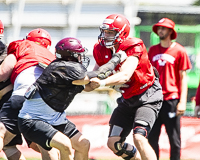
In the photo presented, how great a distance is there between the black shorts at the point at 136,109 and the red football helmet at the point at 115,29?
2.35 feet

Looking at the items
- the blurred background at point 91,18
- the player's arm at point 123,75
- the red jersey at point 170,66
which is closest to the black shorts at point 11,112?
the player's arm at point 123,75

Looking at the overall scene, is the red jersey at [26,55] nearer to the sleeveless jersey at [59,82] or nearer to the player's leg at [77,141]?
the sleeveless jersey at [59,82]

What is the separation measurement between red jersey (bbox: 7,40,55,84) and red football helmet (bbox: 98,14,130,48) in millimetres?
684

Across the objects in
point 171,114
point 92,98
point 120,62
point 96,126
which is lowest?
point 92,98

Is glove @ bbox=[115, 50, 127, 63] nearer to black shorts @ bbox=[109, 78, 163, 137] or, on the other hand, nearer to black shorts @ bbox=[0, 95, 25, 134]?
black shorts @ bbox=[109, 78, 163, 137]

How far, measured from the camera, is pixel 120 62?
16.6ft

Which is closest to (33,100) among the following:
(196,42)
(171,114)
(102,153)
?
(171,114)

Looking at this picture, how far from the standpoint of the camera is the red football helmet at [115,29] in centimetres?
525

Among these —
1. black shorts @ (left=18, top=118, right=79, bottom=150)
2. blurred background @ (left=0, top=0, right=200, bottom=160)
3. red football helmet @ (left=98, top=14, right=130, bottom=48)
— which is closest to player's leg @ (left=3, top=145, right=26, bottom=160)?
black shorts @ (left=18, top=118, right=79, bottom=150)

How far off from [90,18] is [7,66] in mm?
8641

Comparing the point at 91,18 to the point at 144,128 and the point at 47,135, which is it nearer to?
the point at 144,128

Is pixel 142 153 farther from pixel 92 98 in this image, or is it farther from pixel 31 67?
pixel 92 98

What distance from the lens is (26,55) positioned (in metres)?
5.36

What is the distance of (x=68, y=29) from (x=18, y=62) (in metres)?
8.41
